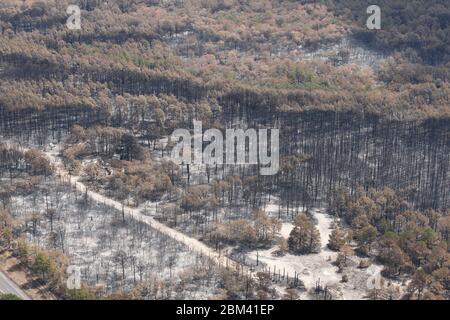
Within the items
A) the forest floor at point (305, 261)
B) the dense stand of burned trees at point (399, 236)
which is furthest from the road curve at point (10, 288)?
the dense stand of burned trees at point (399, 236)

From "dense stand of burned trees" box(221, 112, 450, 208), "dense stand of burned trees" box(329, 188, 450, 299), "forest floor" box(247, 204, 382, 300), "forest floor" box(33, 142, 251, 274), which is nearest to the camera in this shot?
"forest floor" box(247, 204, 382, 300)

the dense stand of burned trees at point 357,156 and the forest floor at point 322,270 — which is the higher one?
the dense stand of burned trees at point 357,156

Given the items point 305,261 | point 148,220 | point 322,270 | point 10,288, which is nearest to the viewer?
point 10,288

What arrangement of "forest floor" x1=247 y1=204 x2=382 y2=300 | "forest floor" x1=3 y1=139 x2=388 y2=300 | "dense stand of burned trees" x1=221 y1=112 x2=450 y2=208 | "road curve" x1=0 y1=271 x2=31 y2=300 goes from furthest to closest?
"dense stand of burned trees" x1=221 y1=112 x2=450 y2=208, "forest floor" x1=3 y1=139 x2=388 y2=300, "forest floor" x1=247 y1=204 x2=382 y2=300, "road curve" x1=0 y1=271 x2=31 y2=300

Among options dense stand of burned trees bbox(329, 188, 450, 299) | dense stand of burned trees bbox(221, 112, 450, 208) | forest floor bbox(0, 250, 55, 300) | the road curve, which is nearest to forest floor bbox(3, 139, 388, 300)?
dense stand of burned trees bbox(329, 188, 450, 299)

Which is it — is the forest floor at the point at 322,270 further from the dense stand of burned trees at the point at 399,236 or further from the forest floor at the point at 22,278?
the forest floor at the point at 22,278

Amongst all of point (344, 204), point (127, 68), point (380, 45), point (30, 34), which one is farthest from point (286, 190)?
point (30, 34)

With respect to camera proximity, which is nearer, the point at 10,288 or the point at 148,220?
the point at 10,288

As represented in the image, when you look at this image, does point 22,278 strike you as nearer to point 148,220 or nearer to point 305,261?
point 148,220

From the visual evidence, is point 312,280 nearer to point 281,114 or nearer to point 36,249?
point 36,249

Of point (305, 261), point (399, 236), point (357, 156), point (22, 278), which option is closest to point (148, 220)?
point (22, 278)

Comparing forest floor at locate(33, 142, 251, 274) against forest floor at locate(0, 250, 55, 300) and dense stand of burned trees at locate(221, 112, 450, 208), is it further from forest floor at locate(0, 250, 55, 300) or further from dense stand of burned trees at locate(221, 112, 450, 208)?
dense stand of burned trees at locate(221, 112, 450, 208)
